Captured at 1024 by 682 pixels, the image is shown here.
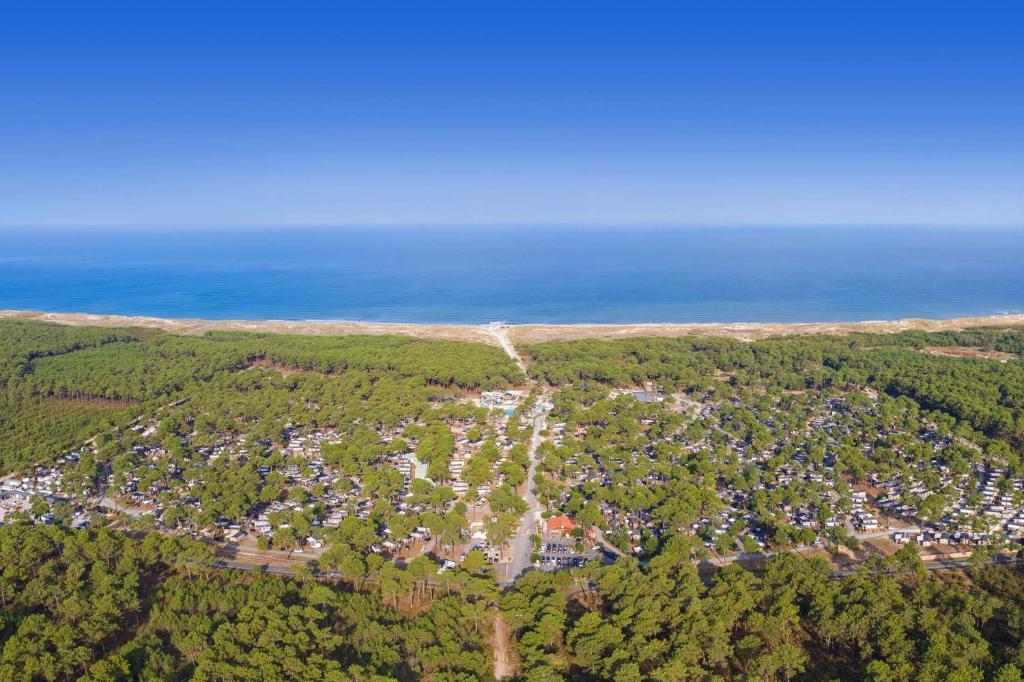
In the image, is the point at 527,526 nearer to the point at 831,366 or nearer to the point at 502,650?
the point at 502,650

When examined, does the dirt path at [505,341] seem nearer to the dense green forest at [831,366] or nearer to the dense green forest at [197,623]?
the dense green forest at [831,366]

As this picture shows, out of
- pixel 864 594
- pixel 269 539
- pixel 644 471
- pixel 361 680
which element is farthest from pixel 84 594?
pixel 864 594

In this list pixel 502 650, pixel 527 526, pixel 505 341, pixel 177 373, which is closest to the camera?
pixel 502 650

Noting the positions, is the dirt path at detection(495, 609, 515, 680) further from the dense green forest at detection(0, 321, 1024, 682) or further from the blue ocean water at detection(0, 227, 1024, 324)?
the blue ocean water at detection(0, 227, 1024, 324)

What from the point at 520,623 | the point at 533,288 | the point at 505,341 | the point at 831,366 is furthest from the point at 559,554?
the point at 533,288

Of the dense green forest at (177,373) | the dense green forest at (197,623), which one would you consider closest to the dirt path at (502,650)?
the dense green forest at (197,623)
